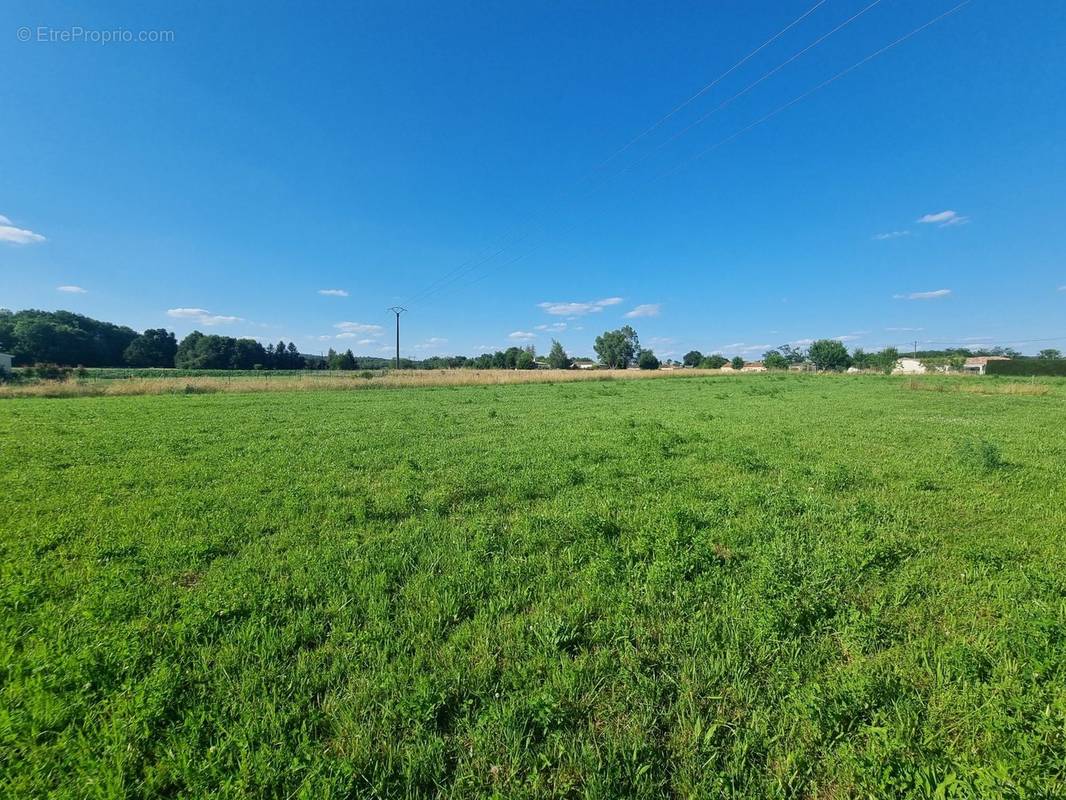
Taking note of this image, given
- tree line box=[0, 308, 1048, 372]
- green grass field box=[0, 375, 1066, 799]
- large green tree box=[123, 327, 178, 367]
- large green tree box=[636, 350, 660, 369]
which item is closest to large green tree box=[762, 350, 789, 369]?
tree line box=[0, 308, 1048, 372]

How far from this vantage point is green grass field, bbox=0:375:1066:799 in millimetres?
2229

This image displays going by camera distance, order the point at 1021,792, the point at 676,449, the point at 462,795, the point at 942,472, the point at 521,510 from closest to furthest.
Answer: the point at 1021,792 → the point at 462,795 → the point at 521,510 → the point at 942,472 → the point at 676,449

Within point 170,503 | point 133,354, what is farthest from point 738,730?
point 133,354

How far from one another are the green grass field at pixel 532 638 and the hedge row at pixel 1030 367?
99.4 metres

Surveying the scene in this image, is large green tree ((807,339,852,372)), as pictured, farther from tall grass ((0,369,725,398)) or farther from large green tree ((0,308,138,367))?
large green tree ((0,308,138,367))

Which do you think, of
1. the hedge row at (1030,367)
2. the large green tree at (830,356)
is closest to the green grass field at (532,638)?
the hedge row at (1030,367)

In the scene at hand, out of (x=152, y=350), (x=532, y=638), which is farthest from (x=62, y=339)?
(x=532, y=638)

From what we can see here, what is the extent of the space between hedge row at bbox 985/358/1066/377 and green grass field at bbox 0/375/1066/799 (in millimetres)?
99379

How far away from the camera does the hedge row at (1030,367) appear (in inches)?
2758

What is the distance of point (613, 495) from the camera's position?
680 centimetres

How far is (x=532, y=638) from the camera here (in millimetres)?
3316

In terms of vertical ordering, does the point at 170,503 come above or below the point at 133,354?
below

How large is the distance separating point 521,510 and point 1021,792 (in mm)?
4903

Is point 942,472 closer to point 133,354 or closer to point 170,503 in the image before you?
point 170,503
